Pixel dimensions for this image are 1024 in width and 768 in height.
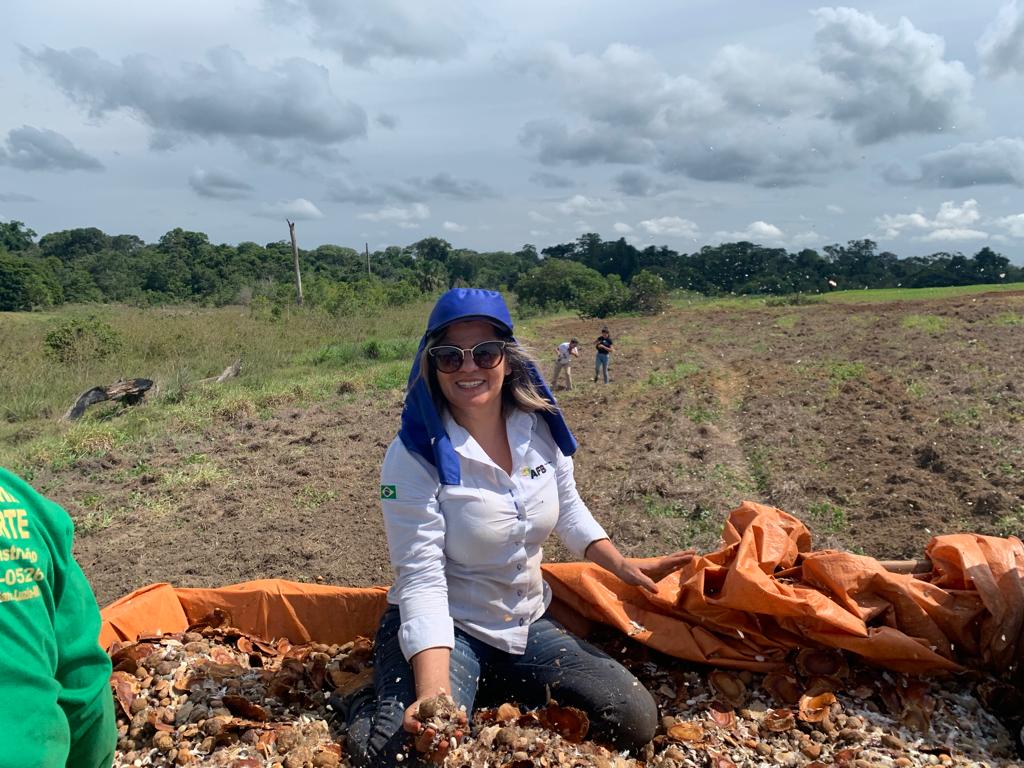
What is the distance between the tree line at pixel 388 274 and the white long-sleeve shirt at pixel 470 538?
63.0 feet

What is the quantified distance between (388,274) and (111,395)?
37.3m

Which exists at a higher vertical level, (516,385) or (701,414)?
(516,385)

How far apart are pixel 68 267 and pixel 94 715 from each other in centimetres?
4243

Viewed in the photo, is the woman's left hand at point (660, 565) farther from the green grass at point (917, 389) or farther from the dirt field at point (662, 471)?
the green grass at point (917, 389)

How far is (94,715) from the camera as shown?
4.03 ft

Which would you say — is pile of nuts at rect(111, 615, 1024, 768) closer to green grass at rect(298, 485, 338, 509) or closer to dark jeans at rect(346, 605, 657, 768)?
dark jeans at rect(346, 605, 657, 768)

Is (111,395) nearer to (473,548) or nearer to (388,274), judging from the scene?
(473,548)

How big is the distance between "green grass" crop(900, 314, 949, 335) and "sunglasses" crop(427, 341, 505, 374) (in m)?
13.6

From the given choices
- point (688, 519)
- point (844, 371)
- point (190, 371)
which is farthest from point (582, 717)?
point (190, 371)

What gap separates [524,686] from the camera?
2.36m

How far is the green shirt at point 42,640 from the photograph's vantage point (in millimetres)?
994

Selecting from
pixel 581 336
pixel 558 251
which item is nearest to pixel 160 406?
pixel 581 336

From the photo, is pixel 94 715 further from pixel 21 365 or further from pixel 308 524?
pixel 21 365

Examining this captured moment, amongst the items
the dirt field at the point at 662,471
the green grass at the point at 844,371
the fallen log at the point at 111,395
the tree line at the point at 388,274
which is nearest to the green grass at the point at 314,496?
the dirt field at the point at 662,471
